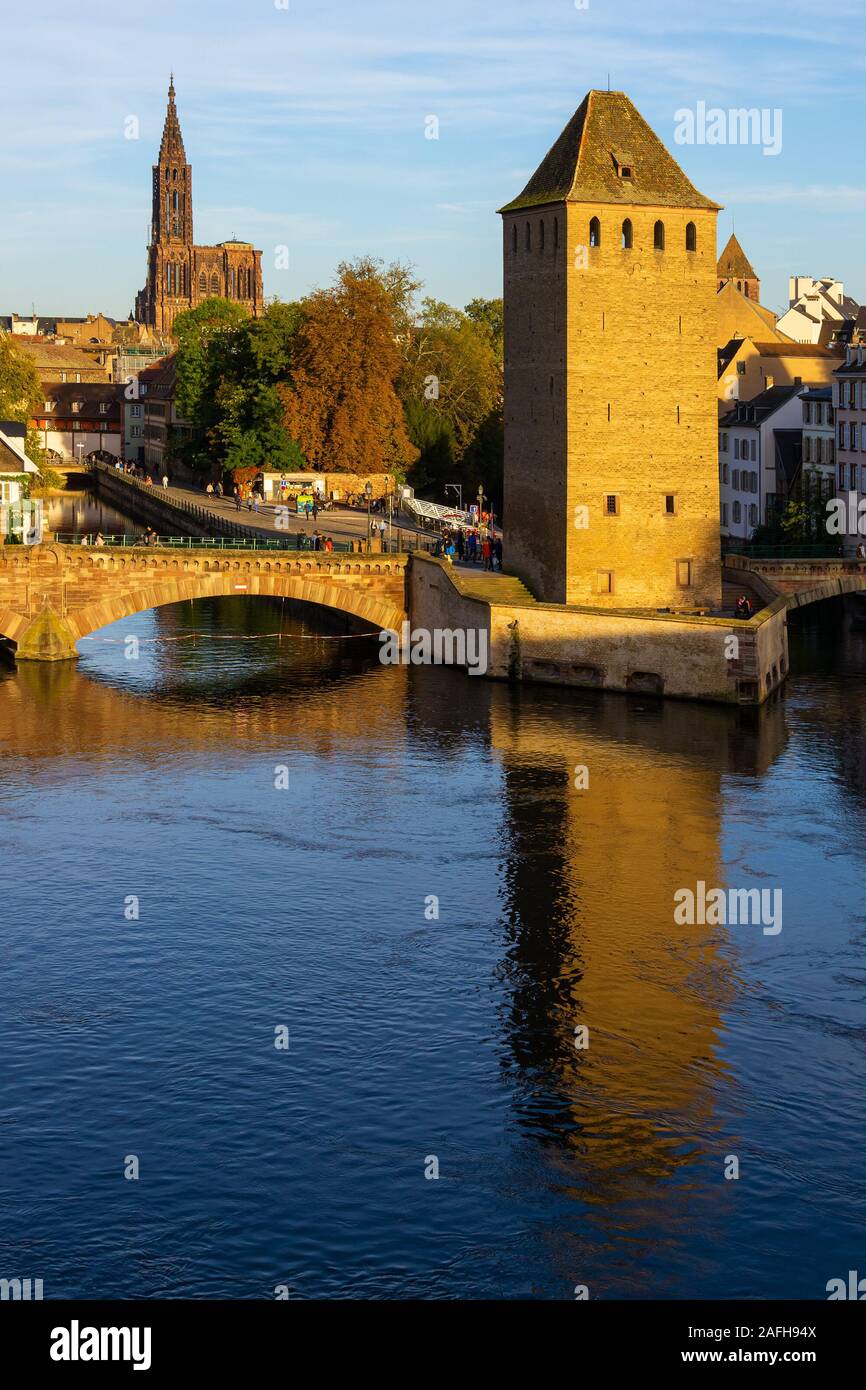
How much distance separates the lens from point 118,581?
242ft

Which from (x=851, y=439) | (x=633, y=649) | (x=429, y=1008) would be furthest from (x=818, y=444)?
(x=429, y=1008)

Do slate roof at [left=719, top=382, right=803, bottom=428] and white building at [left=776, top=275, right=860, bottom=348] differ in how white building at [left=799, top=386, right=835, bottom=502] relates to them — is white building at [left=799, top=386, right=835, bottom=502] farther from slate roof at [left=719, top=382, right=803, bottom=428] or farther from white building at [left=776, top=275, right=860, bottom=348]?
white building at [left=776, top=275, right=860, bottom=348]

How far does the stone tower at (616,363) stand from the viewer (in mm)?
70125

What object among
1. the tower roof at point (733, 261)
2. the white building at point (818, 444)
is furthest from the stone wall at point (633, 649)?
the tower roof at point (733, 261)

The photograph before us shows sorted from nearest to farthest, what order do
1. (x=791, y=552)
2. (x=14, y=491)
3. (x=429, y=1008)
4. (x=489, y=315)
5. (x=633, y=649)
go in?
(x=429, y=1008) → (x=633, y=649) → (x=791, y=552) → (x=14, y=491) → (x=489, y=315)

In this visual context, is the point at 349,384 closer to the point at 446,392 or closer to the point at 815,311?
the point at 446,392

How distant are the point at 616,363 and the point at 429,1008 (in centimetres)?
3878

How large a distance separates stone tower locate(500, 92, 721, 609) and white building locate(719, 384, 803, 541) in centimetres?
2623

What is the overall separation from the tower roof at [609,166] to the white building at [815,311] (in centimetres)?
6212

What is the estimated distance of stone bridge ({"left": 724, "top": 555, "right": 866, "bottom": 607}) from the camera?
260 ft

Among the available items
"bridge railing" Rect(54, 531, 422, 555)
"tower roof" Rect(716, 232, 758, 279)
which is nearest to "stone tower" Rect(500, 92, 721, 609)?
"bridge railing" Rect(54, 531, 422, 555)

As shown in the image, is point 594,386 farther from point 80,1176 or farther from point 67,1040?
point 80,1176

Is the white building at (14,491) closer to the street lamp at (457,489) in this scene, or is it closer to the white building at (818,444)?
the street lamp at (457,489)
